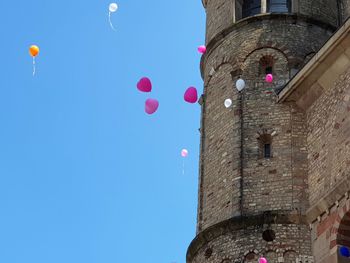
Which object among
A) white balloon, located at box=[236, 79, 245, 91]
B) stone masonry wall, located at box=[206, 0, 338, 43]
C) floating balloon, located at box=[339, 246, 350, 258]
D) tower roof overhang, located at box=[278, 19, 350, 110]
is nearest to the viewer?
floating balloon, located at box=[339, 246, 350, 258]

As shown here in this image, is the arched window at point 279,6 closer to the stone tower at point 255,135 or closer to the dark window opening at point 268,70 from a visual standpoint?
the stone tower at point 255,135

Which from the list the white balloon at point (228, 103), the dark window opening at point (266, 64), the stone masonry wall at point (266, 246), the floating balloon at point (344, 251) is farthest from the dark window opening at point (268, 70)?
the floating balloon at point (344, 251)

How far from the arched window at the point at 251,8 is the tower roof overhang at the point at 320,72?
398 centimetres

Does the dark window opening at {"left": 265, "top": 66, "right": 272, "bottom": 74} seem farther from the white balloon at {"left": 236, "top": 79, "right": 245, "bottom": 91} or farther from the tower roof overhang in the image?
the tower roof overhang

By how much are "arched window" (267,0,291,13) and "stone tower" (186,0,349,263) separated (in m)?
0.03

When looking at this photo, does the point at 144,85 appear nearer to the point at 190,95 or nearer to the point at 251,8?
the point at 190,95

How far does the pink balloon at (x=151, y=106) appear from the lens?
22.2 metres

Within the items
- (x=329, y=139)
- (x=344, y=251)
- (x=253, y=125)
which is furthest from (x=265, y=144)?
(x=344, y=251)

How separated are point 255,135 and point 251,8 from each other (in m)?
5.07

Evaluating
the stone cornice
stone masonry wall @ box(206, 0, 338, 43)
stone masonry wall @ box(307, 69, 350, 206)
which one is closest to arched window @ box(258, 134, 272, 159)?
stone masonry wall @ box(307, 69, 350, 206)

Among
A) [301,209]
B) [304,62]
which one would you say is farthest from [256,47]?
[301,209]

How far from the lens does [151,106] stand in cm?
2244

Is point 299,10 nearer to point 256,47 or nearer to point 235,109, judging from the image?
point 256,47

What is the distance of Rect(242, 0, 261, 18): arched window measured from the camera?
27698 millimetres
